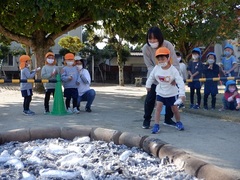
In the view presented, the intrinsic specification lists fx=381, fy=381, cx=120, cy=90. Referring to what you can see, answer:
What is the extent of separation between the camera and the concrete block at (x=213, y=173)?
3779mm

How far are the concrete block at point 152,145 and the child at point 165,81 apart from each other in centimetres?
126

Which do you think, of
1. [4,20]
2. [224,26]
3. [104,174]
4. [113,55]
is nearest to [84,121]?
[104,174]

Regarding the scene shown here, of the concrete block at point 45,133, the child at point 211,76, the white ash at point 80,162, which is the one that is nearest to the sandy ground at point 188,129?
the white ash at point 80,162

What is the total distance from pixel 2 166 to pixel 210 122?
510 centimetres

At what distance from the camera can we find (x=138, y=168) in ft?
15.3

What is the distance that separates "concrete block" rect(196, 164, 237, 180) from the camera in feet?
12.4

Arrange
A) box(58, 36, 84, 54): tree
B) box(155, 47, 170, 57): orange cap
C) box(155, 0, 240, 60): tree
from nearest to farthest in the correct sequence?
box(155, 47, 170, 57): orange cap → box(155, 0, 240, 60): tree → box(58, 36, 84, 54): tree

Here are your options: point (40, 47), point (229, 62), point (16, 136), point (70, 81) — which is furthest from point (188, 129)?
point (40, 47)

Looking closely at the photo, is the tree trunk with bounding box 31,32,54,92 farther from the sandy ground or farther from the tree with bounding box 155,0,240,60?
the sandy ground

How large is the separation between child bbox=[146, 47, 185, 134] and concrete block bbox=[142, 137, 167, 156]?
4.12 ft

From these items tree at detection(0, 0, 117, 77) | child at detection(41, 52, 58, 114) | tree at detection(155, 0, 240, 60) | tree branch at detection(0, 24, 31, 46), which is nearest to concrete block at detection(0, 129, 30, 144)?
child at detection(41, 52, 58, 114)

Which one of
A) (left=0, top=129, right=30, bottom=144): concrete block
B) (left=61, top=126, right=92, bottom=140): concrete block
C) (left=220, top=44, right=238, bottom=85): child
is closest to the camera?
(left=0, top=129, right=30, bottom=144): concrete block

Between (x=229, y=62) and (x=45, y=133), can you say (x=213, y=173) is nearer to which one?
(x=45, y=133)

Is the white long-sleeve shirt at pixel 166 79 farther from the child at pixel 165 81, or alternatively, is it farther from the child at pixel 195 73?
the child at pixel 195 73
